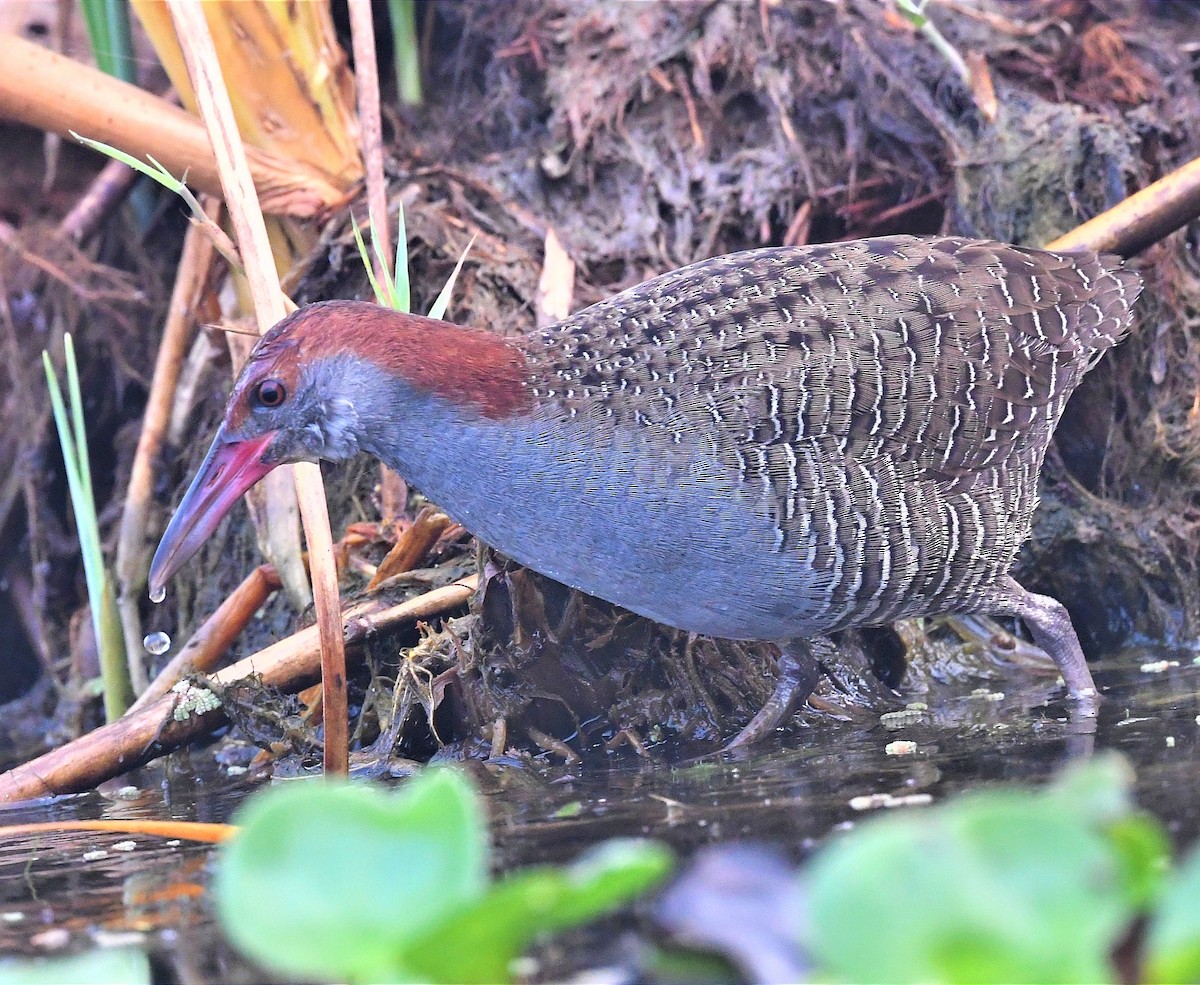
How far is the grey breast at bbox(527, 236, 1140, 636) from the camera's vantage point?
3.46 m

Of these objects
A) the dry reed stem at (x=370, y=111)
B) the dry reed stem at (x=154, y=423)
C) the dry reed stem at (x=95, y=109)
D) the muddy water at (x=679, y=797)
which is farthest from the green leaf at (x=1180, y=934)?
the dry reed stem at (x=154, y=423)

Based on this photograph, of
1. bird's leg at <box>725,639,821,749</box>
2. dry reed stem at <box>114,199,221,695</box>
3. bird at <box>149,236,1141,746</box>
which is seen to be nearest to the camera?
bird at <box>149,236,1141,746</box>

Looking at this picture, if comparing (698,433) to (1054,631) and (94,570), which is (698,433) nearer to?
(1054,631)

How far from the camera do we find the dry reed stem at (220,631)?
4.55m

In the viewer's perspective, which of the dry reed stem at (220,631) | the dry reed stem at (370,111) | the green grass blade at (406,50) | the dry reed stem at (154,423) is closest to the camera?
the dry reed stem at (370,111)

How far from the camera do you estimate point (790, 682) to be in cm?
410

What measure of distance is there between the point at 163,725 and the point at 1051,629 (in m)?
2.56

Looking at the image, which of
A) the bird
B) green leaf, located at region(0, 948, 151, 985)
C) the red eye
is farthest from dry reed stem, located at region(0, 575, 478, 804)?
green leaf, located at region(0, 948, 151, 985)

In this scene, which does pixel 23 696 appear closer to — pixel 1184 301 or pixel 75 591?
pixel 75 591

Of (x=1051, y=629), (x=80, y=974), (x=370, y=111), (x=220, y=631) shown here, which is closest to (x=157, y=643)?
(x=220, y=631)

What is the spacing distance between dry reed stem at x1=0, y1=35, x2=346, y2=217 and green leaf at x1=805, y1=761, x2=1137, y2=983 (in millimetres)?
4139

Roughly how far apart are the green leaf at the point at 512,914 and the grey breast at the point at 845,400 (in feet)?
6.65

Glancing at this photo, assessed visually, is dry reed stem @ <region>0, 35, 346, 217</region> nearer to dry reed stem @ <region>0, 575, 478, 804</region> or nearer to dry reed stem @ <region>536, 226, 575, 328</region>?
dry reed stem @ <region>536, 226, 575, 328</region>

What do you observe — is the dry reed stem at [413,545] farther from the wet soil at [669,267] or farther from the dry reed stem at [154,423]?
the dry reed stem at [154,423]
